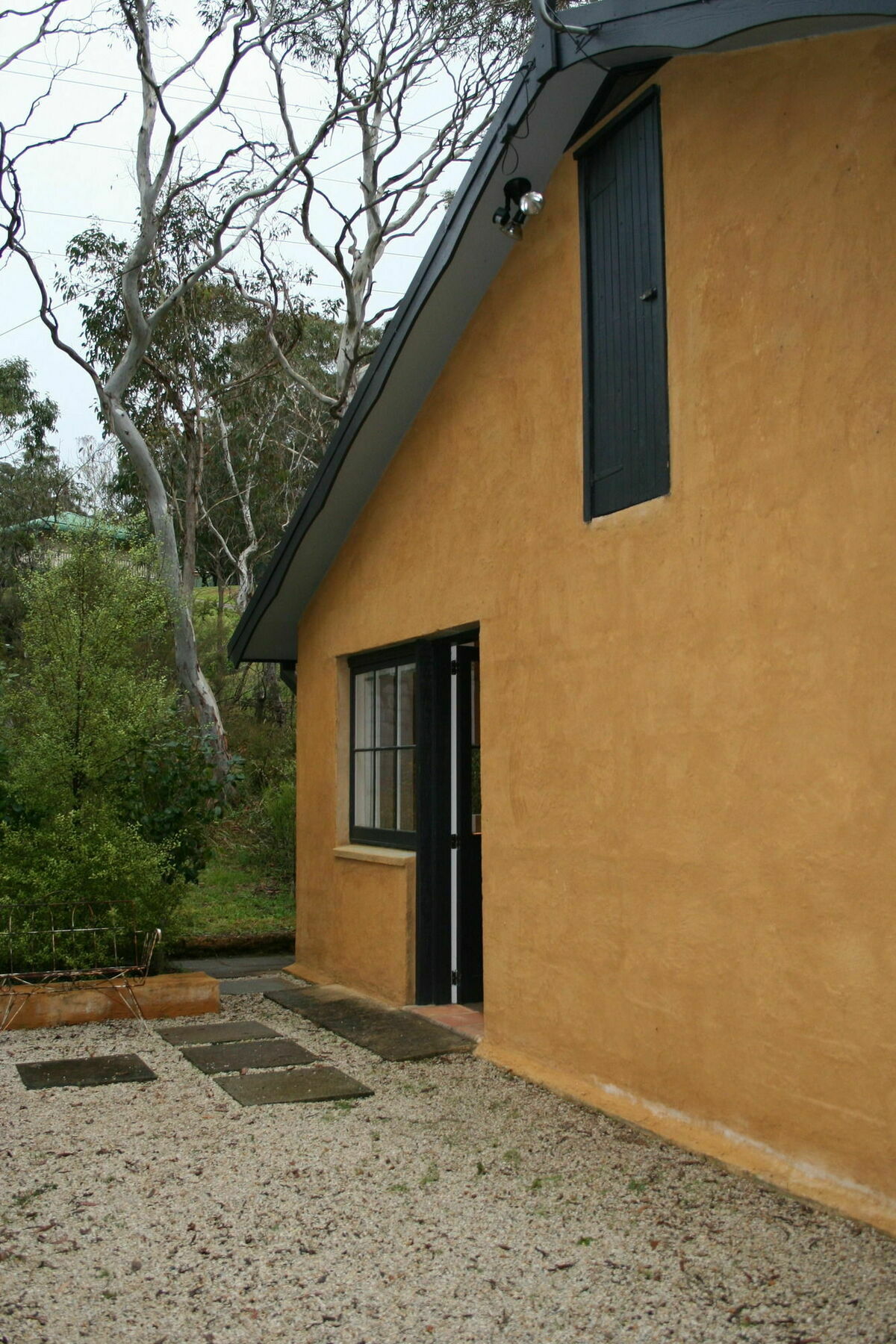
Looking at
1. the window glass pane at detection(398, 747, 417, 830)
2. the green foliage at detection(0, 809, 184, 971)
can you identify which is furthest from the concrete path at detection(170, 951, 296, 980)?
the window glass pane at detection(398, 747, 417, 830)

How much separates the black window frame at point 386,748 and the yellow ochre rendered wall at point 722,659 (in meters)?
1.05

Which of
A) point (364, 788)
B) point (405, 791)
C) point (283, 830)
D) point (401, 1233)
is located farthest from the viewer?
point (283, 830)

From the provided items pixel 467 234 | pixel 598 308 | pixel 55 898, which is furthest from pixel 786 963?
pixel 55 898

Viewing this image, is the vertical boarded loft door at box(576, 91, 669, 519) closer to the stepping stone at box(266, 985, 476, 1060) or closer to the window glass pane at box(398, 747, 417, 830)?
the window glass pane at box(398, 747, 417, 830)

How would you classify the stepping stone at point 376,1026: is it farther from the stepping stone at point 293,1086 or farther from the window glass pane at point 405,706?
the window glass pane at point 405,706

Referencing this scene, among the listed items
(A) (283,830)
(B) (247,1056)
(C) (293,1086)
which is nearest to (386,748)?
(B) (247,1056)

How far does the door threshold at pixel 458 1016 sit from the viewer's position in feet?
20.0

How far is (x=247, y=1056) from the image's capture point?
5.76 metres

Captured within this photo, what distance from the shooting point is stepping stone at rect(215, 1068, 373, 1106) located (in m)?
5.00

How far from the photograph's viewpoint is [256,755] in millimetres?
17797

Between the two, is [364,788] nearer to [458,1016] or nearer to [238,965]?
[458,1016]

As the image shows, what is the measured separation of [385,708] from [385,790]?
53 centimetres

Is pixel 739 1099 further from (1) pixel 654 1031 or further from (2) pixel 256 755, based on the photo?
(2) pixel 256 755

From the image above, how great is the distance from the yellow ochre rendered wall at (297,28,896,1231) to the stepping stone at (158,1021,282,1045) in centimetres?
142
